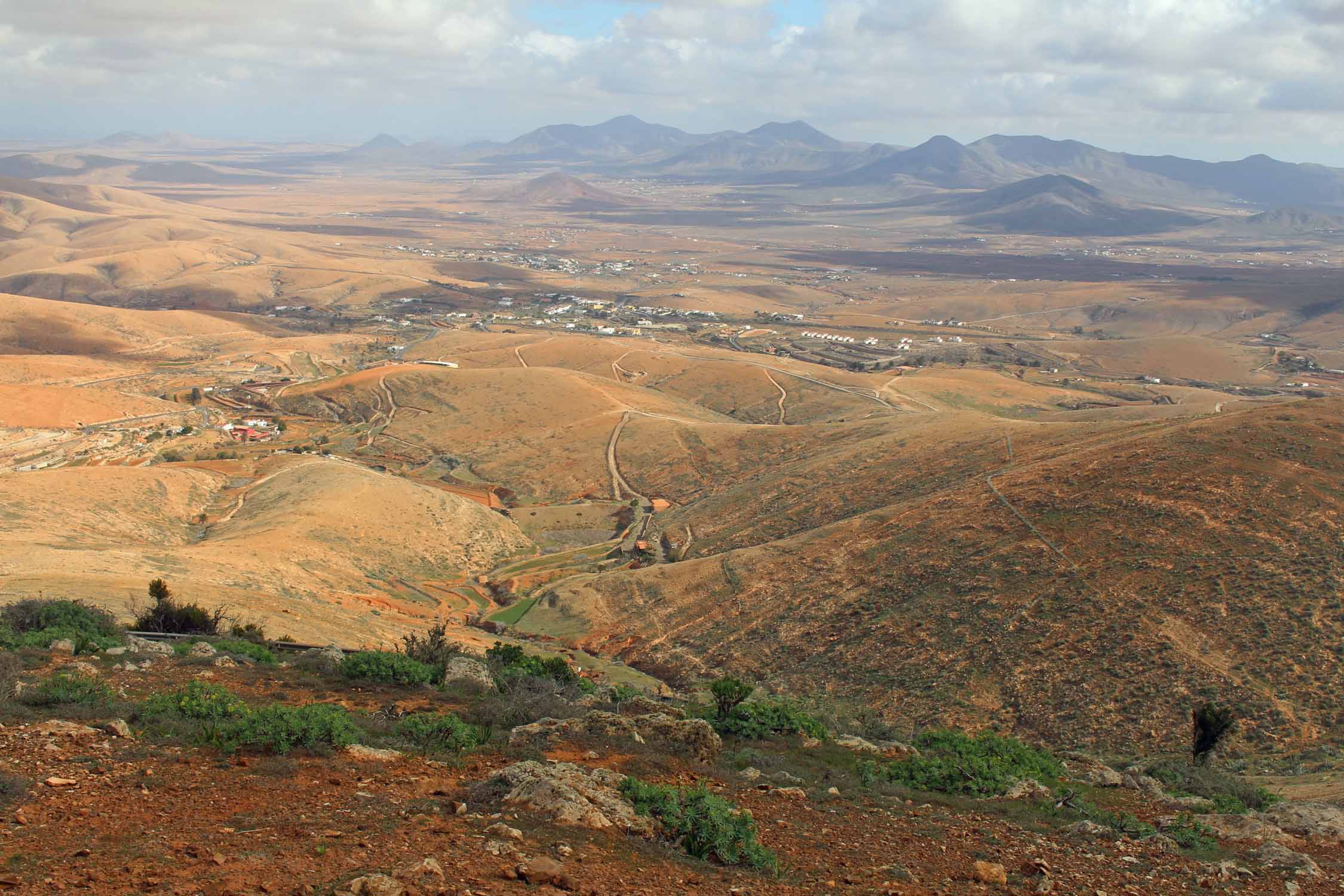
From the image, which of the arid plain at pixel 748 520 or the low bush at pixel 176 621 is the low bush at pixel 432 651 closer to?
the low bush at pixel 176 621

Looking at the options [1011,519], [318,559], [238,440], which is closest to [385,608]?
[318,559]

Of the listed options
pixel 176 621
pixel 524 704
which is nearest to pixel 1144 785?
pixel 524 704

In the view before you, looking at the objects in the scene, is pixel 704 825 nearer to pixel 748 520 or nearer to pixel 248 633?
pixel 248 633

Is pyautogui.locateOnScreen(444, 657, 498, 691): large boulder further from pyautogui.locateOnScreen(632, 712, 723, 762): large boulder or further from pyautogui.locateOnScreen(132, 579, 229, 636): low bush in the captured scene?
pyautogui.locateOnScreen(132, 579, 229, 636): low bush

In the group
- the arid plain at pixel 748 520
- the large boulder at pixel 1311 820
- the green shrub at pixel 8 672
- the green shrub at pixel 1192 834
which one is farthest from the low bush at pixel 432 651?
the large boulder at pixel 1311 820

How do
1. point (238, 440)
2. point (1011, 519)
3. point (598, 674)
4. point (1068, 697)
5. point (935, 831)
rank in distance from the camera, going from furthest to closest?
1. point (238, 440)
2. point (1011, 519)
3. point (598, 674)
4. point (1068, 697)
5. point (935, 831)

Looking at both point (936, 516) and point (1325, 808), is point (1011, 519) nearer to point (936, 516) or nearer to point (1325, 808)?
point (936, 516)
